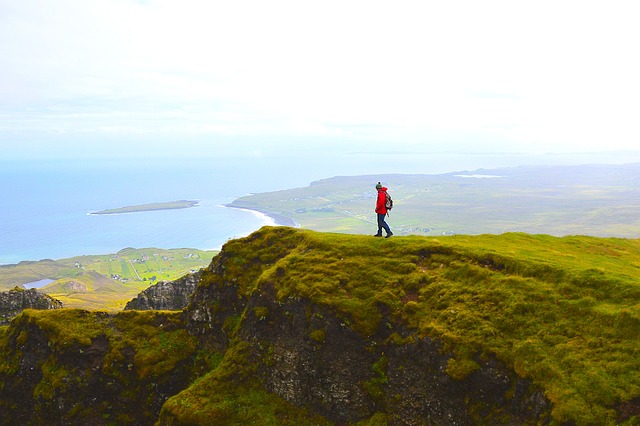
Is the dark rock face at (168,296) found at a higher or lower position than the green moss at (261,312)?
lower

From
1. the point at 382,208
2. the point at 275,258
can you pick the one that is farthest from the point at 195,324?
the point at 382,208

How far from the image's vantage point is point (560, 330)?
18.9 meters

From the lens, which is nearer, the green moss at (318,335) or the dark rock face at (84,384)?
the green moss at (318,335)

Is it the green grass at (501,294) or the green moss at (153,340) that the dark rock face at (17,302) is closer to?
the green moss at (153,340)

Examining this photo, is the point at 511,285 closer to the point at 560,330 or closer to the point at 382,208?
the point at 560,330

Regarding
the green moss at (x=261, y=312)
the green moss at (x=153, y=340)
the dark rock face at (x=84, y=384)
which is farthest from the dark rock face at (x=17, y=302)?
the green moss at (x=261, y=312)

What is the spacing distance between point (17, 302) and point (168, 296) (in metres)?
16.7

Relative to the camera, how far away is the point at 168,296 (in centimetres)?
5700

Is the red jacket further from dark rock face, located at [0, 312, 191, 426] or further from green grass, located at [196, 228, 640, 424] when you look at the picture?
dark rock face, located at [0, 312, 191, 426]

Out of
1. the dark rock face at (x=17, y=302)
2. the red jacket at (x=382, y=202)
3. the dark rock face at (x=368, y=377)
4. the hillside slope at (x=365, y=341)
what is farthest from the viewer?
the dark rock face at (x=17, y=302)

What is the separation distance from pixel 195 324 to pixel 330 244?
38.2 ft

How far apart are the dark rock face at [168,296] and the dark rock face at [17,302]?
979cm

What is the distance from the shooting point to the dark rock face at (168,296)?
56.2m

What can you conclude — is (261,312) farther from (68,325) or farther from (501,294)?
(68,325)
